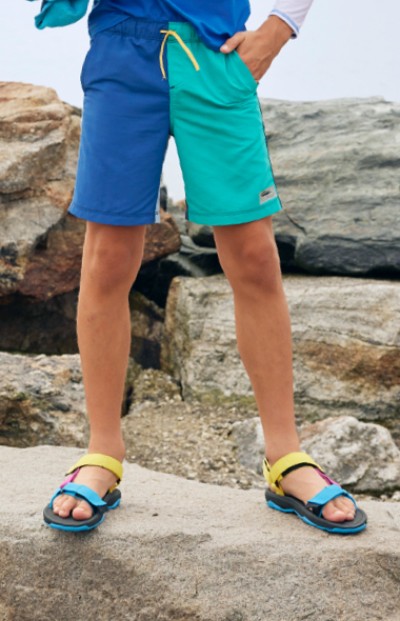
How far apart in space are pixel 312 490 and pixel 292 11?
1462 millimetres

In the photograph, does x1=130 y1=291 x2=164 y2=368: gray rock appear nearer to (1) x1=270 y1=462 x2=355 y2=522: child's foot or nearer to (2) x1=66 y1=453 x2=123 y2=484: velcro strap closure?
(2) x1=66 y1=453 x2=123 y2=484: velcro strap closure

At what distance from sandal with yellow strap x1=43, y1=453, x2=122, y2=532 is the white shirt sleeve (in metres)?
1.47

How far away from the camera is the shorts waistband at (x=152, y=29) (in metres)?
2.55

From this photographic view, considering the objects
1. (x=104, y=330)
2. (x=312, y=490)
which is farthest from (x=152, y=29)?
(x=312, y=490)

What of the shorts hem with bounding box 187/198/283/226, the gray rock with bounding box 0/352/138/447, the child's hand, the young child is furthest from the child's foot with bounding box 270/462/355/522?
the gray rock with bounding box 0/352/138/447

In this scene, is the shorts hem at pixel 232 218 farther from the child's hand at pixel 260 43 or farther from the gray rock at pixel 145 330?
the gray rock at pixel 145 330

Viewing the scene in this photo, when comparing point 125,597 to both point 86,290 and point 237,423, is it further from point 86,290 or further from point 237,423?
point 237,423

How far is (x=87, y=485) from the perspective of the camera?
8.75ft

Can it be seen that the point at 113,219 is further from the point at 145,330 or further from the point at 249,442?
the point at 145,330

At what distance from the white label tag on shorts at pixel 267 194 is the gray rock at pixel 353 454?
Result: 2.03m

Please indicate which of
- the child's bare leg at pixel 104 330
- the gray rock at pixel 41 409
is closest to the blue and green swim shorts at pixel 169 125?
the child's bare leg at pixel 104 330

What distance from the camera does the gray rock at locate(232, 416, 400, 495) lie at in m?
4.32

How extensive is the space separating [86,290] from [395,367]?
2.69 metres

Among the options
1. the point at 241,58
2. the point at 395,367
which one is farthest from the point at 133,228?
the point at 395,367
